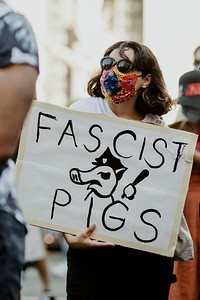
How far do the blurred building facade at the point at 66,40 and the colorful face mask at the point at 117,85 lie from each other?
23.6 metres

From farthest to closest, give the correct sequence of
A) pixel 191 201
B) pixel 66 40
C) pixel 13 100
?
pixel 66 40, pixel 191 201, pixel 13 100

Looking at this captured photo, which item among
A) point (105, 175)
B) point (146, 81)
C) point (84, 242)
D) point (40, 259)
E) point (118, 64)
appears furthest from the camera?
point (40, 259)

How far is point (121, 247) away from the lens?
4.44 metres

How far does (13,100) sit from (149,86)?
6.04 feet

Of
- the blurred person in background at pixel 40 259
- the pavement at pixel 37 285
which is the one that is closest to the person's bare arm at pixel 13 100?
the blurred person in background at pixel 40 259

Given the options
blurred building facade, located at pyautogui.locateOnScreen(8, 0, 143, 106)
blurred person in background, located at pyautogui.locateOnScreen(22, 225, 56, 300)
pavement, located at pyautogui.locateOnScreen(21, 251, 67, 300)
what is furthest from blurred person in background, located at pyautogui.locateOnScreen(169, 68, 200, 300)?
blurred building facade, located at pyautogui.locateOnScreen(8, 0, 143, 106)

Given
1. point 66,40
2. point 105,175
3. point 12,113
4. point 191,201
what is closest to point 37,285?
point 191,201

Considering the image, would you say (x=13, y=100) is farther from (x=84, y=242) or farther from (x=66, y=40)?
(x=66, y=40)

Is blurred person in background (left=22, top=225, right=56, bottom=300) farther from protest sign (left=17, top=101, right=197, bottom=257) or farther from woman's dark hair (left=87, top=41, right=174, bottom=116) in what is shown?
protest sign (left=17, top=101, right=197, bottom=257)

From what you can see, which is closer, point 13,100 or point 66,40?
point 13,100

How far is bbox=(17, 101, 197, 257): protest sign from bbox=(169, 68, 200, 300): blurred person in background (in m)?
0.62

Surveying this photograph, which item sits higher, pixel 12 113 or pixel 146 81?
pixel 12 113

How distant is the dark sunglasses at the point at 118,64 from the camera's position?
4512mm

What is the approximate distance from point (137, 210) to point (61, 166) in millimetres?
378
